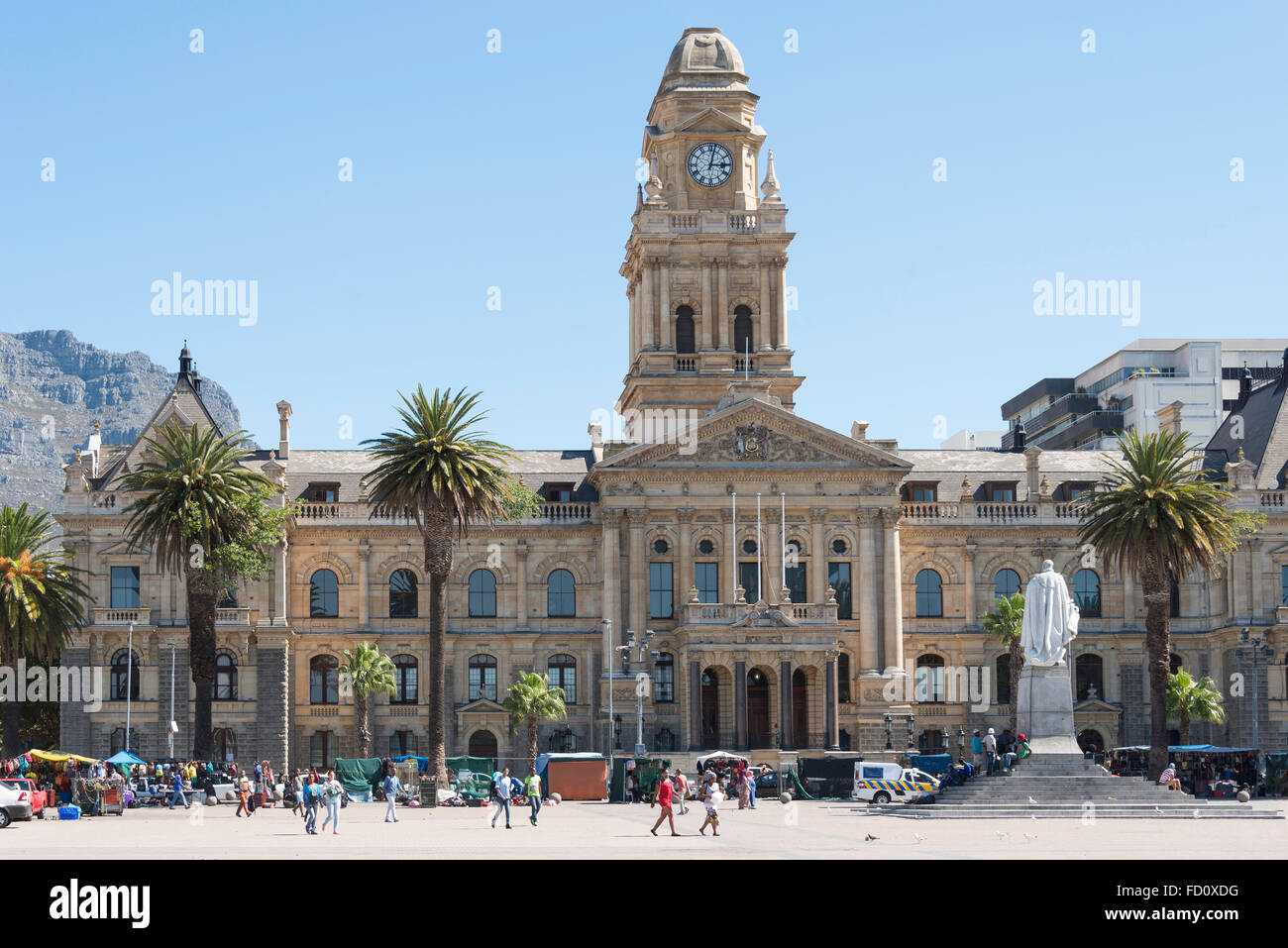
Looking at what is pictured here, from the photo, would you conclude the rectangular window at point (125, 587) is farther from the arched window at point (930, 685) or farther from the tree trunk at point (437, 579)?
the arched window at point (930, 685)

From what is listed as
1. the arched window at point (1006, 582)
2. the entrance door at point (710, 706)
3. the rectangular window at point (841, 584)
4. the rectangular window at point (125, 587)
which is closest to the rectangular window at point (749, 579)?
the rectangular window at point (841, 584)

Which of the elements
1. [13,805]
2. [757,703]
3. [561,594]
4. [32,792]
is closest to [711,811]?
[13,805]

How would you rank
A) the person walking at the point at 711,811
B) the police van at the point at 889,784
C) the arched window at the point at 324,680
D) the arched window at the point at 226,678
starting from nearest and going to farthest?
the person walking at the point at 711,811
the police van at the point at 889,784
the arched window at the point at 226,678
the arched window at the point at 324,680

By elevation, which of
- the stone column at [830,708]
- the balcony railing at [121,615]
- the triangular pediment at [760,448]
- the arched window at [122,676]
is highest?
the triangular pediment at [760,448]

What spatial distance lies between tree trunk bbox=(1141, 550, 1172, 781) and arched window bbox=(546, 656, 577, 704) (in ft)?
102

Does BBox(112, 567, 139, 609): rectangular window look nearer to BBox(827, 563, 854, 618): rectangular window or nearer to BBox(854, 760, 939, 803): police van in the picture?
BBox(827, 563, 854, 618): rectangular window

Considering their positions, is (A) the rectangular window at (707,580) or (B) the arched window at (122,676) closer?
(B) the arched window at (122,676)

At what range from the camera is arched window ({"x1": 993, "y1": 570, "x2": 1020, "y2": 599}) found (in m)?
99.4

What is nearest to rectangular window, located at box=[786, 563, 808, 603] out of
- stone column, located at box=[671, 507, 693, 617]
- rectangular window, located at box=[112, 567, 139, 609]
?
stone column, located at box=[671, 507, 693, 617]

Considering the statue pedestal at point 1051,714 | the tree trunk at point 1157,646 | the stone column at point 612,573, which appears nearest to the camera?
the statue pedestal at point 1051,714

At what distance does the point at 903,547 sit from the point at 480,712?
23.5 meters

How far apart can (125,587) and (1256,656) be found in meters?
56.5

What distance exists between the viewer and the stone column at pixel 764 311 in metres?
104

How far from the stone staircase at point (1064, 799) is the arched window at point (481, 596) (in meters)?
40.8
